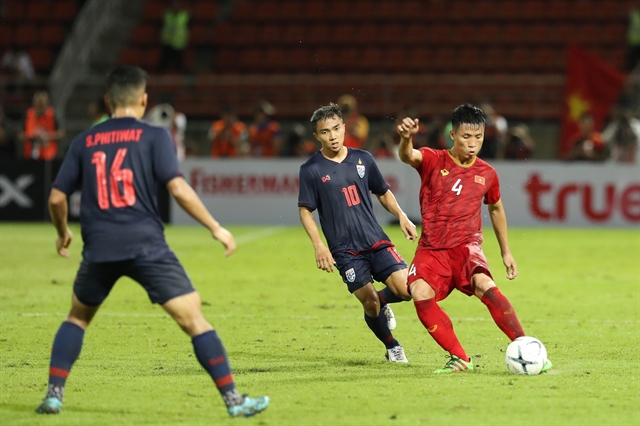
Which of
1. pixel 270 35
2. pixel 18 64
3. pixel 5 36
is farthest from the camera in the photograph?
pixel 5 36

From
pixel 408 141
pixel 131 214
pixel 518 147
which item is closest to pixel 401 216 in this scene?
pixel 408 141

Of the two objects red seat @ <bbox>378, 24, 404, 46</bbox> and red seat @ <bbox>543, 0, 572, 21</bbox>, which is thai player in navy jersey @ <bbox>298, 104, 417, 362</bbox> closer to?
red seat @ <bbox>378, 24, 404, 46</bbox>

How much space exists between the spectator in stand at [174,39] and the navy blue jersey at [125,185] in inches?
838

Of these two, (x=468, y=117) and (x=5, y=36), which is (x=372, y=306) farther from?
(x=5, y=36)

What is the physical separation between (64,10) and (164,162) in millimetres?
24633

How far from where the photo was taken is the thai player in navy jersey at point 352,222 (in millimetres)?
7742

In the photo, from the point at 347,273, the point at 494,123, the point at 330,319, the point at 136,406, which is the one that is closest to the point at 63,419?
the point at 136,406

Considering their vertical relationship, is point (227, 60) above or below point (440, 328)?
above

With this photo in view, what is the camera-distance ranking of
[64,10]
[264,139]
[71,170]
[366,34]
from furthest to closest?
[64,10], [366,34], [264,139], [71,170]

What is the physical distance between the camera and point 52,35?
92.3 feet

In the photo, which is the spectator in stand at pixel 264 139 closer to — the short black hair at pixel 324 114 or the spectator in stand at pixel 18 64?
the spectator in stand at pixel 18 64

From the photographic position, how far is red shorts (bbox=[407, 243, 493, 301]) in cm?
726

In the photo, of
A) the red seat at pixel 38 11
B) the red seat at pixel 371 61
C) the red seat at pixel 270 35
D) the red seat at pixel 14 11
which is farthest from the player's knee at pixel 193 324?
the red seat at pixel 14 11

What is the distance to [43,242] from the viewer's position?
1748cm
